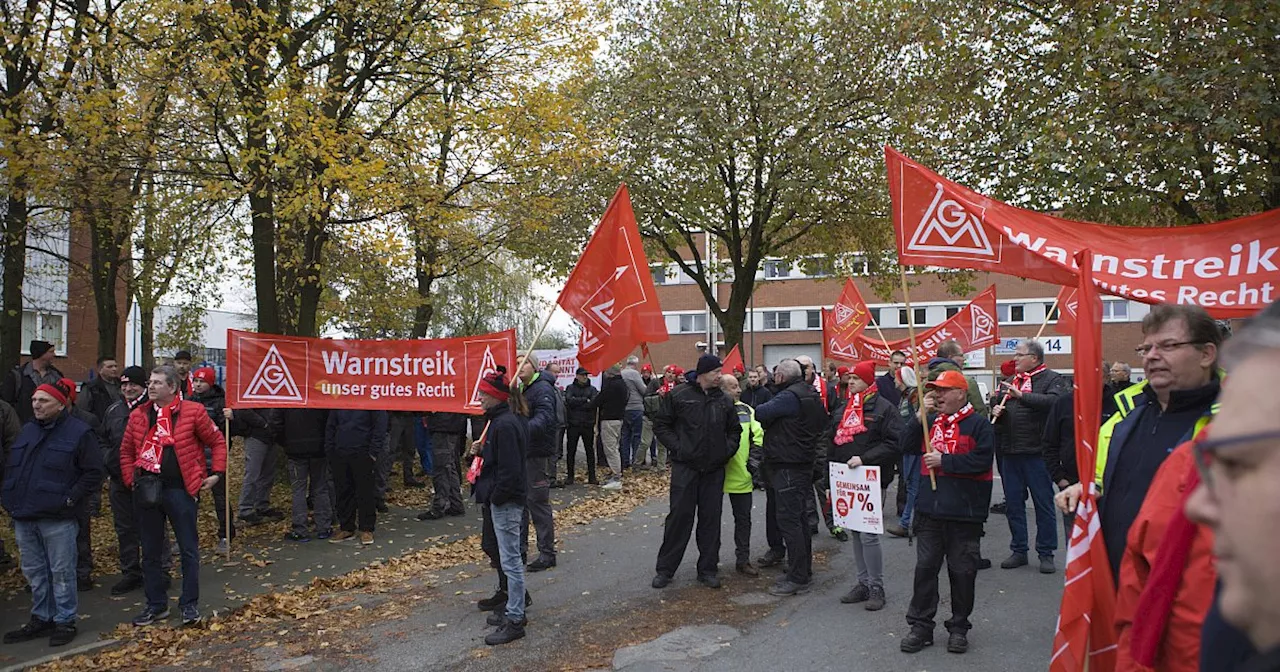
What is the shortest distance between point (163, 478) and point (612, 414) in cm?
883

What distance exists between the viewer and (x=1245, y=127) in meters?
9.93

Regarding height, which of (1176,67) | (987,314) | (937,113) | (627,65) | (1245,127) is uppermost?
(627,65)

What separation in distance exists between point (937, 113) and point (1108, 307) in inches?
1424

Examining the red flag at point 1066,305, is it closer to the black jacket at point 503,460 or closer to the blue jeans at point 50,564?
the black jacket at point 503,460

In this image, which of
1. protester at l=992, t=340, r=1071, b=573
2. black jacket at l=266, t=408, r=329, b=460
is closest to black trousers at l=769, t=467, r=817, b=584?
protester at l=992, t=340, r=1071, b=573

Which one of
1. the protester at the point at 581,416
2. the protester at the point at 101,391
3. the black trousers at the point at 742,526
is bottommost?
the black trousers at the point at 742,526

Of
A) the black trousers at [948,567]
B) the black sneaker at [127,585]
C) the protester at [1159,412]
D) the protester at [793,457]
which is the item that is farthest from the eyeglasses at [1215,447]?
the black sneaker at [127,585]

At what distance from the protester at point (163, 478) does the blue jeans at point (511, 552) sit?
2.47 metres

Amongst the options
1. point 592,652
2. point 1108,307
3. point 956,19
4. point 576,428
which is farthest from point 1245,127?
point 1108,307

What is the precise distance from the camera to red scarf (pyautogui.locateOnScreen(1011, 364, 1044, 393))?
878cm

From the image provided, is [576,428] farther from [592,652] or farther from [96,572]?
[592,652]

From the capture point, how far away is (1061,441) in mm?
7586

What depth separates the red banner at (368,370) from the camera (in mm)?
9992

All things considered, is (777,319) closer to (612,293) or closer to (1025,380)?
(1025,380)
